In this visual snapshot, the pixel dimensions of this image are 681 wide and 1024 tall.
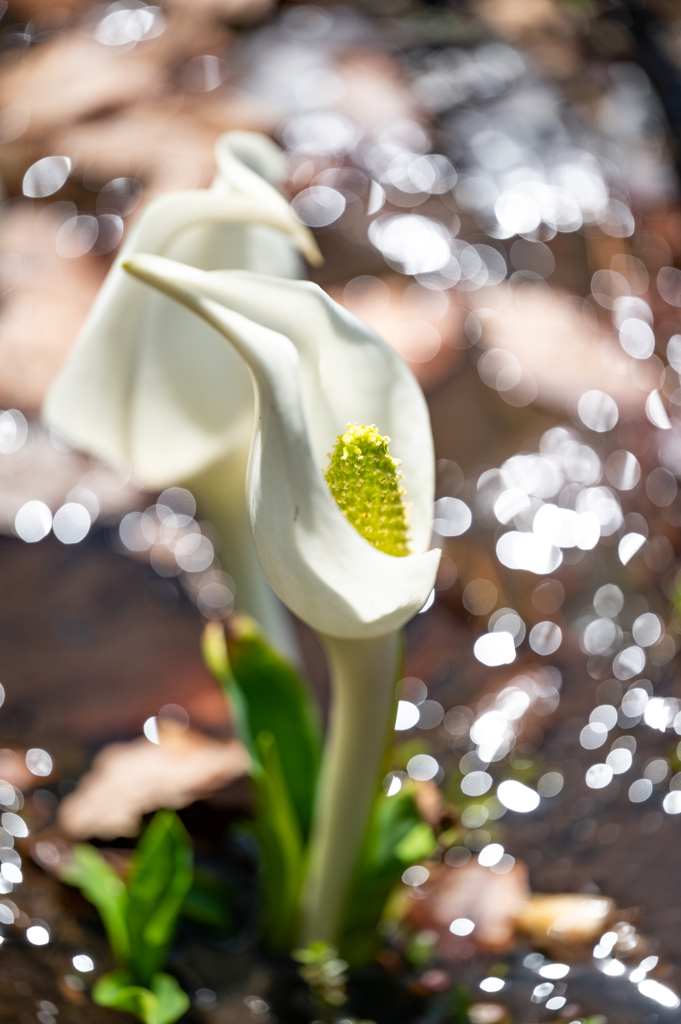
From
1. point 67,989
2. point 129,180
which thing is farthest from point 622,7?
point 67,989

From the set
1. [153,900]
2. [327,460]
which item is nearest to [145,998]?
[153,900]

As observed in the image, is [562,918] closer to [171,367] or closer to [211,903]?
[211,903]

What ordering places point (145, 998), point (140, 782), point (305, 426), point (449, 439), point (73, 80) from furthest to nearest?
point (73, 80), point (449, 439), point (140, 782), point (145, 998), point (305, 426)

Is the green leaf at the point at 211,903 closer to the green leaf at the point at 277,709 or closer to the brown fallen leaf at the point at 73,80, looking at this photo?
the green leaf at the point at 277,709

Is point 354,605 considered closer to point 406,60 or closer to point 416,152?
point 416,152

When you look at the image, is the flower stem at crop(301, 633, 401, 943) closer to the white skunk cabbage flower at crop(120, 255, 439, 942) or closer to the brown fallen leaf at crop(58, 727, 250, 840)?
the white skunk cabbage flower at crop(120, 255, 439, 942)

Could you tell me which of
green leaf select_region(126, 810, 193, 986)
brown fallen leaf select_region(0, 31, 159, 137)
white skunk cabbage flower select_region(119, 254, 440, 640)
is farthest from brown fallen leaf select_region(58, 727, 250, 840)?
brown fallen leaf select_region(0, 31, 159, 137)

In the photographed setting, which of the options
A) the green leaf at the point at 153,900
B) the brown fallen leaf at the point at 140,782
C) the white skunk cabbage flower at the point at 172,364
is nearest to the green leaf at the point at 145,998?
the green leaf at the point at 153,900
